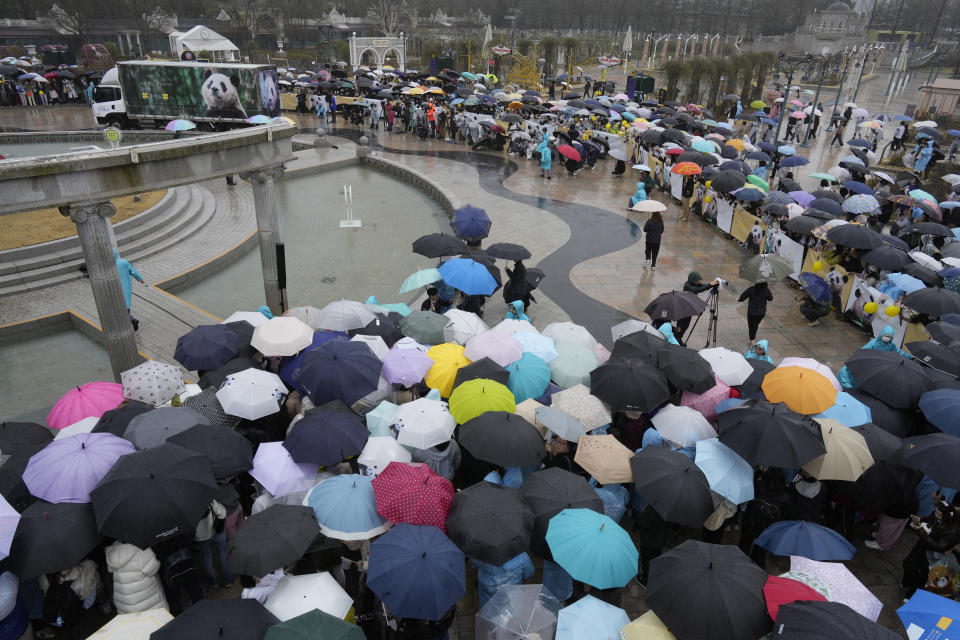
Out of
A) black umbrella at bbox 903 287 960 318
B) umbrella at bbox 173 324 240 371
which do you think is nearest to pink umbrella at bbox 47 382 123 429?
umbrella at bbox 173 324 240 371

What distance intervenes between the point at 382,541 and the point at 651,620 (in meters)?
2.05

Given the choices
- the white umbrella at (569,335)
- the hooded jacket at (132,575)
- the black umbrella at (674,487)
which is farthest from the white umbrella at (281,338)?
the black umbrella at (674,487)

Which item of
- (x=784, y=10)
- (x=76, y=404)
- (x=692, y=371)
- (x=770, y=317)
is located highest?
(x=784, y=10)

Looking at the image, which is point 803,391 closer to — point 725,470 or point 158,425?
point 725,470

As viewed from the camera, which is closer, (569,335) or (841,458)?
(841,458)

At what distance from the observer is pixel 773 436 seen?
18.8 feet

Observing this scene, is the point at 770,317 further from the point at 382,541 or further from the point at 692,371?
the point at 382,541

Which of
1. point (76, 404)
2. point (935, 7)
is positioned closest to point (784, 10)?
point (935, 7)

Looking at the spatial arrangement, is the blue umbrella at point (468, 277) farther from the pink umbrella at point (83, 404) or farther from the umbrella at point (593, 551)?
the umbrella at point (593, 551)

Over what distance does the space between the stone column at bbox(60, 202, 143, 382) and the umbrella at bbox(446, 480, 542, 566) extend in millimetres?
6601

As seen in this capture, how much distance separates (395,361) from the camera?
7465 mm

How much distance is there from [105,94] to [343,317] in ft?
78.3

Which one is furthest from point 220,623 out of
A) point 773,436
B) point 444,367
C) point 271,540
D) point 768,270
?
point 768,270

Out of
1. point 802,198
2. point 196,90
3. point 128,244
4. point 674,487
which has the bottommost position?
point 128,244
